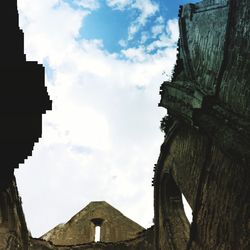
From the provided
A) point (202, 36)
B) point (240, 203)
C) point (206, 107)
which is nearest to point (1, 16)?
point (240, 203)

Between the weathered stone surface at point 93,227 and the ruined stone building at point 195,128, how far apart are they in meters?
4.37

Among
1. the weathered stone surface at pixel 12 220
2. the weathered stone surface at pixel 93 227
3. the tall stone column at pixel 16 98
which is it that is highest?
the weathered stone surface at pixel 93 227

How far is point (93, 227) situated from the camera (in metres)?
15.5

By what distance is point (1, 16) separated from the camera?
2797mm

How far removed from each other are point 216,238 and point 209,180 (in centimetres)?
94

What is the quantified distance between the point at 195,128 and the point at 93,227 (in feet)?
30.7

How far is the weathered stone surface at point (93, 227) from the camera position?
14812 mm

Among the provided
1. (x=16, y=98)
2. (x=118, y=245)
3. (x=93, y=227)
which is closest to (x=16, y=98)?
(x=16, y=98)

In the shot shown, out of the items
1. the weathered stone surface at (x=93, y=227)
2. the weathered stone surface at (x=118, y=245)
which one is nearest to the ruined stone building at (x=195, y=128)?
the weathered stone surface at (x=118, y=245)

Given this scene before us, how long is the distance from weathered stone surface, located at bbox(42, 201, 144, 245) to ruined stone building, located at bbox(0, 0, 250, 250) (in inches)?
172

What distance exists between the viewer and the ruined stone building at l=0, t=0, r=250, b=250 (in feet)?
9.89

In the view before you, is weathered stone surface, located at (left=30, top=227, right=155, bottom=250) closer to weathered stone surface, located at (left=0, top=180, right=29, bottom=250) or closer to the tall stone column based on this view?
weathered stone surface, located at (left=0, top=180, right=29, bottom=250)

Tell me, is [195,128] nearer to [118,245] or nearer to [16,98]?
[16,98]

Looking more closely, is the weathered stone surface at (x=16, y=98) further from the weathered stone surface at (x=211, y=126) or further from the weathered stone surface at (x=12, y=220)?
the weathered stone surface at (x=12, y=220)
